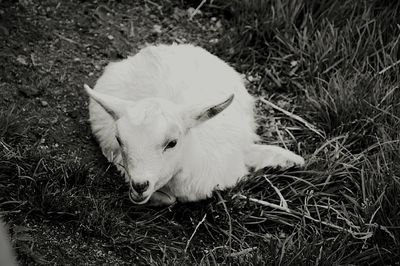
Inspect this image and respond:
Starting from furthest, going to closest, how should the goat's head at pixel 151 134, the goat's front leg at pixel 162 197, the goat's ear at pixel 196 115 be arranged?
the goat's front leg at pixel 162 197, the goat's ear at pixel 196 115, the goat's head at pixel 151 134

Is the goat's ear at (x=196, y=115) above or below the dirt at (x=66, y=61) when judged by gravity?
above

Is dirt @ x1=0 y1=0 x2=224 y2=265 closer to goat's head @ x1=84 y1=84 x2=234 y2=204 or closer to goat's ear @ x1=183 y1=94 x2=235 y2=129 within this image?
goat's head @ x1=84 y1=84 x2=234 y2=204

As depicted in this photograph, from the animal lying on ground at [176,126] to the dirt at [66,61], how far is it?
0.82ft

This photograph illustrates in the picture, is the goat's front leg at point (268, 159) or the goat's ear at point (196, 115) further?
the goat's front leg at point (268, 159)

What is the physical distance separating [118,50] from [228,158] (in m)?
1.50

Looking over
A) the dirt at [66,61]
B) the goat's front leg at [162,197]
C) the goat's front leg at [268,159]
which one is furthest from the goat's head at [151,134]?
the goat's front leg at [268,159]

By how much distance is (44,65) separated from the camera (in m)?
4.70

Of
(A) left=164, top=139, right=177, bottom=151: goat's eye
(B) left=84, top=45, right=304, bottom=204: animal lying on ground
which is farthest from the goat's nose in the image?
(A) left=164, top=139, right=177, bottom=151: goat's eye

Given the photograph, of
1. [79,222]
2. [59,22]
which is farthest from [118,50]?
[79,222]

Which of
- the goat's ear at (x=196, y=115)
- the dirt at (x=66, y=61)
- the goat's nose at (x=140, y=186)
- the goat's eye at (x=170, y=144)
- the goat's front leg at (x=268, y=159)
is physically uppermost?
the goat's ear at (x=196, y=115)

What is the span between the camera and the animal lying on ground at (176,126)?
133 inches

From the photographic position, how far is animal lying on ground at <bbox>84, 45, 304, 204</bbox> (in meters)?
3.38

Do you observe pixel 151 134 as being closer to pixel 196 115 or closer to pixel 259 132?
pixel 196 115

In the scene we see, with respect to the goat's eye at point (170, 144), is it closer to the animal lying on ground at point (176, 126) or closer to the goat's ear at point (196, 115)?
the animal lying on ground at point (176, 126)
